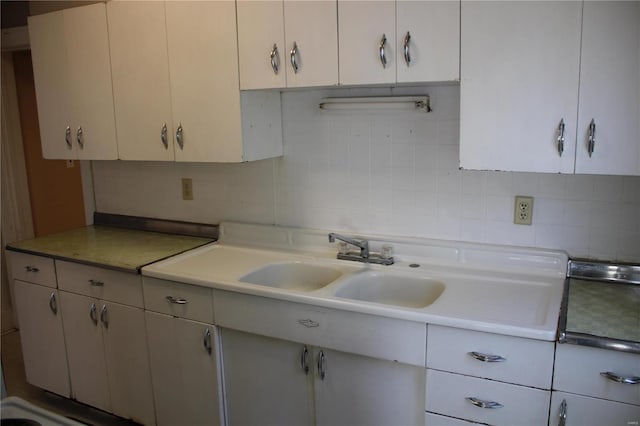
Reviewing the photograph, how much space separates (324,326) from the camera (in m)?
1.92

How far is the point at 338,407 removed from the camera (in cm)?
202

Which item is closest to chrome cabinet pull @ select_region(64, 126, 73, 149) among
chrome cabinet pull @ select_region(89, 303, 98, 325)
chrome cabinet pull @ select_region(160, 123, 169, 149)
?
chrome cabinet pull @ select_region(160, 123, 169, 149)

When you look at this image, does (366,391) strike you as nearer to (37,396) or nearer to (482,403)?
(482,403)

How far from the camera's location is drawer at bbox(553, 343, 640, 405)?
150cm

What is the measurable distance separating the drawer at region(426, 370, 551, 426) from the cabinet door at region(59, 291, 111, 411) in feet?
5.59

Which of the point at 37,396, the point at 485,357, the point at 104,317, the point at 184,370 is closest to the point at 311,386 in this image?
the point at 184,370

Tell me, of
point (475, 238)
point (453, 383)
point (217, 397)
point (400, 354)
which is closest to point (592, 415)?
point (453, 383)

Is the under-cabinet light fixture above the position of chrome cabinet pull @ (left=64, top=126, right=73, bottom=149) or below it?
above

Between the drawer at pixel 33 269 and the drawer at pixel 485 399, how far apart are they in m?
2.02

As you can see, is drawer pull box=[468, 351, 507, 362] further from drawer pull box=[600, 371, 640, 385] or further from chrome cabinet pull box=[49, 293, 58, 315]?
chrome cabinet pull box=[49, 293, 58, 315]

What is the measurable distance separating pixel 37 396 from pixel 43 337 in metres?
0.46

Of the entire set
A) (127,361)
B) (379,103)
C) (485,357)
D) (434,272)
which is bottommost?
(127,361)

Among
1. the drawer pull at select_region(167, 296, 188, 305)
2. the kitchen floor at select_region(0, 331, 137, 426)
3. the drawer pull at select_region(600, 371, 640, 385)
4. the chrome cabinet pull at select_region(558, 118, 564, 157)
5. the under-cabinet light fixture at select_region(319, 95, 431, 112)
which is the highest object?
the under-cabinet light fixture at select_region(319, 95, 431, 112)

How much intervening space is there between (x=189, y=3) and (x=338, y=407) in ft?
6.01
